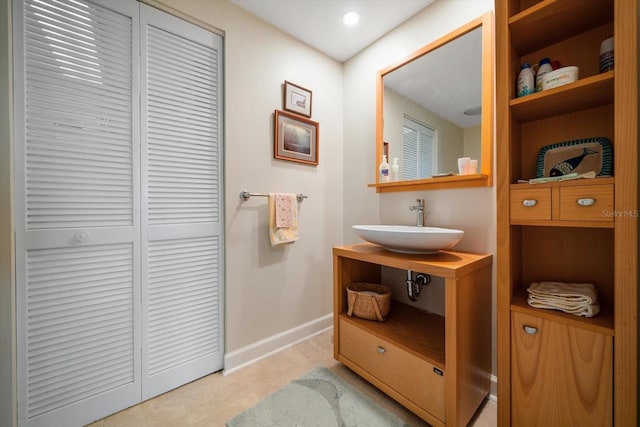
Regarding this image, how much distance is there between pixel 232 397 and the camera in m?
1.38

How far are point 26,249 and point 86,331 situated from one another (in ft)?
1.48

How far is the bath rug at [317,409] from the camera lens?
1195mm

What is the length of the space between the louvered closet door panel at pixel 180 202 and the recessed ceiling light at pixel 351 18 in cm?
85

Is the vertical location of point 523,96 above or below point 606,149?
above

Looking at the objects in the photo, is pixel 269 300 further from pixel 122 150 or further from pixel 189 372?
pixel 122 150

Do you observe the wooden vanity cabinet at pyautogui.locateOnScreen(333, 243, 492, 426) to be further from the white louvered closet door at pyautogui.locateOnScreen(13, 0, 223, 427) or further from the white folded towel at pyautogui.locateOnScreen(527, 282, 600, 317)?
the white louvered closet door at pyautogui.locateOnScreen(13, 0, 223, 427)

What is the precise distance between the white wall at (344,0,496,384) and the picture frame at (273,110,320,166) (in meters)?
0.36

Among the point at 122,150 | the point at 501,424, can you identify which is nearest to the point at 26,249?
the point at 122,150

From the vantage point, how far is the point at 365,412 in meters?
1.26

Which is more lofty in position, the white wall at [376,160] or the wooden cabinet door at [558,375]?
the white wall at [376,160]

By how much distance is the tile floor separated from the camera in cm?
122

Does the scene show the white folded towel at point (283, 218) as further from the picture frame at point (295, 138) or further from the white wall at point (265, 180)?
the picture frame at point (295, 138)

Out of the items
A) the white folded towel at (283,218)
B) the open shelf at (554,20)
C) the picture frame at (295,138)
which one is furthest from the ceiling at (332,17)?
the white folded towel at (283,218)

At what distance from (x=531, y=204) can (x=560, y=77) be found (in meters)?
0.50
